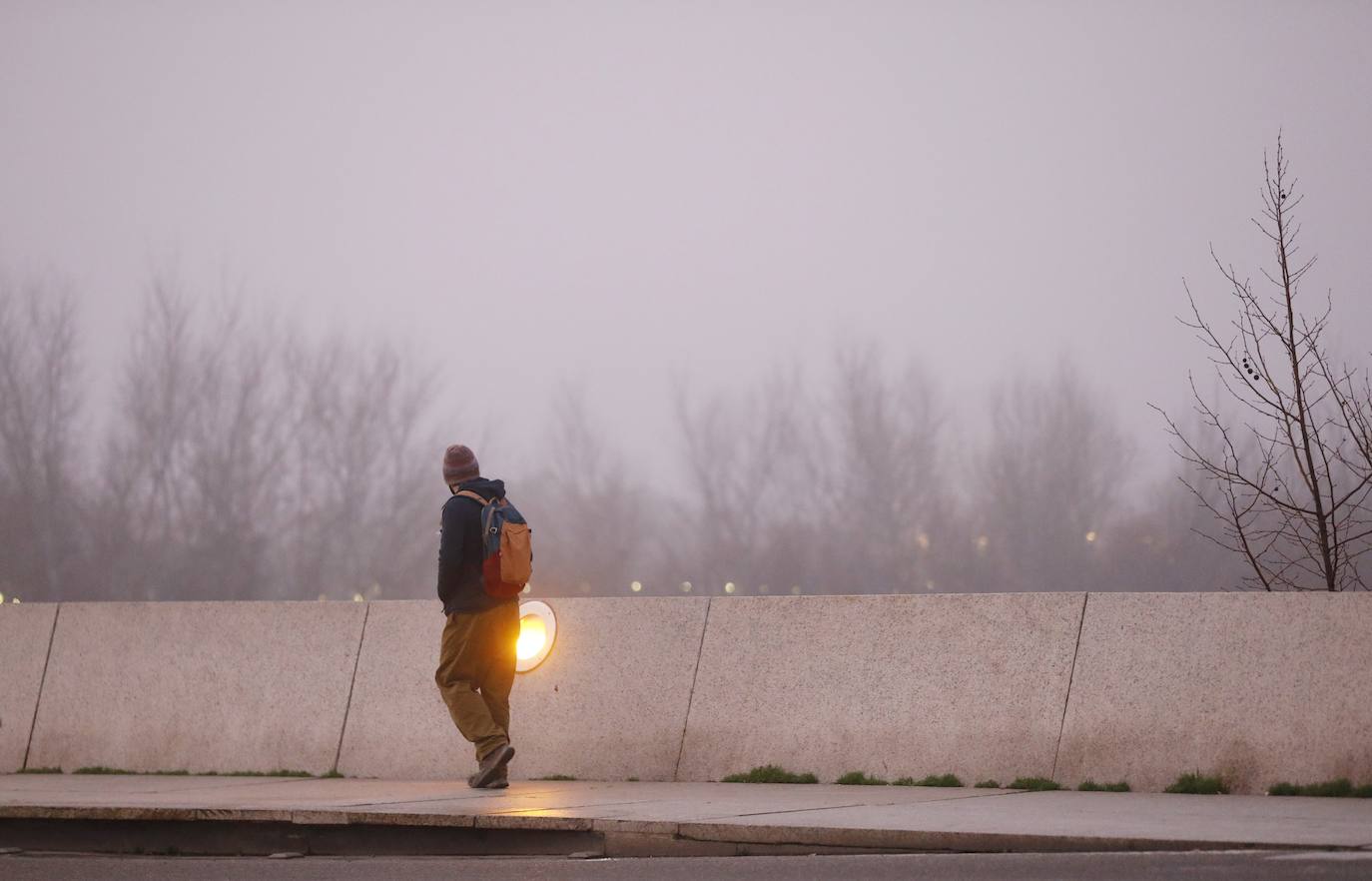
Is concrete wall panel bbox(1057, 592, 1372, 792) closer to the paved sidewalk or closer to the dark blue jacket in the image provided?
the paved sidewalk

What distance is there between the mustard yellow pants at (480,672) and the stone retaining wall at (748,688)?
752mm

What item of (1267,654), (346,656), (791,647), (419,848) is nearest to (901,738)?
(791,647)

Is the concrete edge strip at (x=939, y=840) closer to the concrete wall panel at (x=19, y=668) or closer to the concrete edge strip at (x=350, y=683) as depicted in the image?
the concrete edge strip at (x=350, y=683)

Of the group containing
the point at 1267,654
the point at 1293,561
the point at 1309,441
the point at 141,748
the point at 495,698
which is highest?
the point at 1309,441

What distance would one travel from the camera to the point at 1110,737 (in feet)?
25.7

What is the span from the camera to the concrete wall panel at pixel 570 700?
904cm

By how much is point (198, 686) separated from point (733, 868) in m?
5.85

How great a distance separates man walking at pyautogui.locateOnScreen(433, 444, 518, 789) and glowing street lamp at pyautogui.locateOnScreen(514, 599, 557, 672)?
76 cm

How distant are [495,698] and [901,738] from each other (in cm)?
218

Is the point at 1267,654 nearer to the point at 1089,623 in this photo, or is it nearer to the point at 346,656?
the point at 1089,623

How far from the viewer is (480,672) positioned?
8508 mm

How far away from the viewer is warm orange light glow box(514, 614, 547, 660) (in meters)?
9.48

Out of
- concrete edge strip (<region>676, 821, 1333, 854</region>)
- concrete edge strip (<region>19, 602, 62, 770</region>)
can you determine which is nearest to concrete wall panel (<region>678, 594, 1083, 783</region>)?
concrete edge strip (<region>676, 821, 1333, 854</region>)

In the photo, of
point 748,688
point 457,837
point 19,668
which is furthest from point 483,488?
point 19,668
